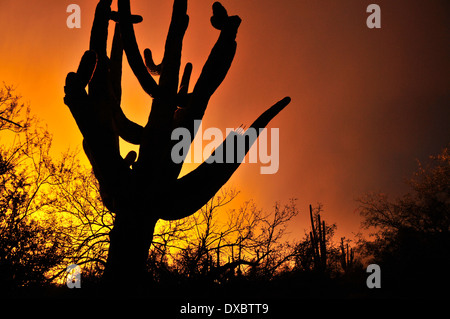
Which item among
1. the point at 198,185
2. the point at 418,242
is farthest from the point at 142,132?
the point at 418,242

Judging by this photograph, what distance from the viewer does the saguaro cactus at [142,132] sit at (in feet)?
8.69

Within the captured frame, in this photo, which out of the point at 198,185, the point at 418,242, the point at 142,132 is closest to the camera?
the point at 198,185

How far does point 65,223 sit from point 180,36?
25.5 ft

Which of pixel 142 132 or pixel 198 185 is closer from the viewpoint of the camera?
pixel 198 185

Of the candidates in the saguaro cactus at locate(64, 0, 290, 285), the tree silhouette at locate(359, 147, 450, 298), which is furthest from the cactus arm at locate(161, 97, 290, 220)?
the tree silhouette at locate(359, 147, 450, 298)

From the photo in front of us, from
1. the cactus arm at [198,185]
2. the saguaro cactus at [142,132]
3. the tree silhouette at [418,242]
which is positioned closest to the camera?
the saguaro cactus at [142,132]

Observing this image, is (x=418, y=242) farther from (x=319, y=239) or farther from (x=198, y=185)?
(x=198, y=185)

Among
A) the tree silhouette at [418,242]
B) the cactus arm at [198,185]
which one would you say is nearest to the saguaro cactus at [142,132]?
the cactus arm at [198,185]

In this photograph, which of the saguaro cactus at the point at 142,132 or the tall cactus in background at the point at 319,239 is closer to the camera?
the saguaro cactus at the point at 142,132

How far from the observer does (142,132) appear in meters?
3.53

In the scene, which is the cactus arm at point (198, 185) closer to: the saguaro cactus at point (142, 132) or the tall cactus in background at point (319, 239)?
the saguaro cactus at point (142, 132)

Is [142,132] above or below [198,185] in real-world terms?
above
